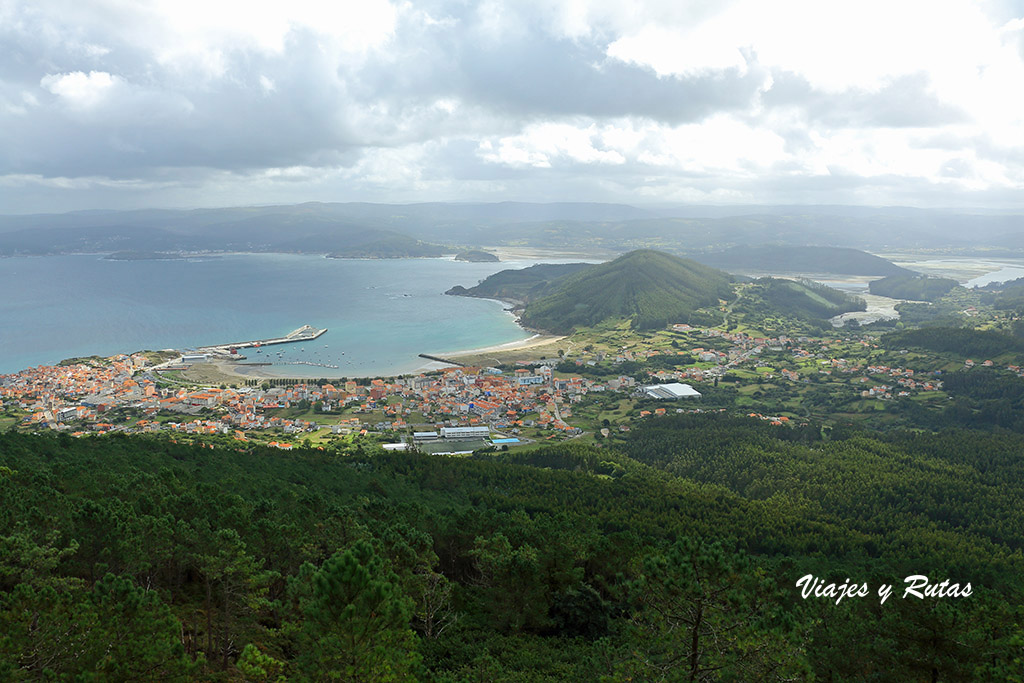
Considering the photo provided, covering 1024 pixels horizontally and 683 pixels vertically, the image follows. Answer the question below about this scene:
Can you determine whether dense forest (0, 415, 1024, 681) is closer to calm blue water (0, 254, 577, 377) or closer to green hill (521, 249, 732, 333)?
calm blue water (0, 254, 577, 377)

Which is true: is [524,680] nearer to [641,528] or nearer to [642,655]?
[642,655]

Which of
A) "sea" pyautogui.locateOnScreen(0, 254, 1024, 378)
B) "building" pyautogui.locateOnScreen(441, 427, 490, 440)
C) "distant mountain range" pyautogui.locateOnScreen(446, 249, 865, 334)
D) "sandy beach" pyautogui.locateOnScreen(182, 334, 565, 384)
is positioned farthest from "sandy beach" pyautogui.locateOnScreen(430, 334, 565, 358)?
"building" pyautogui.locateOnScreen(441, 427, 490, 440)

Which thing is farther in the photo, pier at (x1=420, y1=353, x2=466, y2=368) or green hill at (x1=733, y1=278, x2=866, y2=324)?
green hill at (x1=733, y1=278, x2=866, y2=324)

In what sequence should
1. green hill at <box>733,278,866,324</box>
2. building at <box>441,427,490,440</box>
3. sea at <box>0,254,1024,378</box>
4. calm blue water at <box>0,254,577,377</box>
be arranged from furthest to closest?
green hill at <box>733,278,866,324</box> < calm blue water at <box>0,254,577,377</box> < sea at <box>0,254,1024,378</box> < building at <box>441,427,490,440</box>

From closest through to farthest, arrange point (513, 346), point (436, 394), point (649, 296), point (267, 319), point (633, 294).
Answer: point (436, 394) → point (513, 346) → point (267, 319) → point (649, 296) → point (633, 294)

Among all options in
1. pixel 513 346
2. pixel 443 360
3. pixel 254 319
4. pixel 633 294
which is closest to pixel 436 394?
pixel 443 360

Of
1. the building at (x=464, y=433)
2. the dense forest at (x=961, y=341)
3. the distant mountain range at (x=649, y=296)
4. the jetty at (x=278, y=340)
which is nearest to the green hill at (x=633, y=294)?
the distant mountain range at (x=649, y=296)

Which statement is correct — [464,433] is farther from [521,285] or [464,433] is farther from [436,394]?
[521,285]

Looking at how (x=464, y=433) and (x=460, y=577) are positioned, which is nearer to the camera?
(x=460, y=577)
